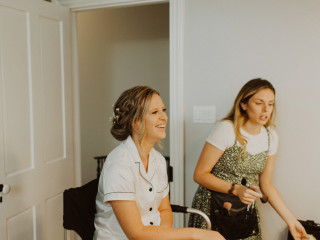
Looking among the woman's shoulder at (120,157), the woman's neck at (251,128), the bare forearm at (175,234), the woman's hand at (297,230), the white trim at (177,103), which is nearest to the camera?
the bare forearm at (175,234)

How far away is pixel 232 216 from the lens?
5.39ft

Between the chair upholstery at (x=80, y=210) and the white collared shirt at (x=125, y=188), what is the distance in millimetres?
34

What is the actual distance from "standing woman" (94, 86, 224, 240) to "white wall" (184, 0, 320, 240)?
79 centimetres

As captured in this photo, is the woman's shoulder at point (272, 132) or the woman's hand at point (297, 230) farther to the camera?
the woman's shoulder at point (272, 132)

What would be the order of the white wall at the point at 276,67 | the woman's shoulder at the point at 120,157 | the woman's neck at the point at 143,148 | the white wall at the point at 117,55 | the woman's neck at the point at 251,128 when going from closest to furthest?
the woman's shoulder at the point at 120,157, the woman's neck at the point at 143,148, the woman's neck at the point at 251,128, the white wall at the point at 276,67, the white wall at the point at 117,55

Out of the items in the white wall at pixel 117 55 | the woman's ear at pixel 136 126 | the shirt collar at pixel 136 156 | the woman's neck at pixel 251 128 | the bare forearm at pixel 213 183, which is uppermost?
the white wall at pixel 117 55

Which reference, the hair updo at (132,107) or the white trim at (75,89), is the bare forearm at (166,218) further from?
the white trim at (75,89)

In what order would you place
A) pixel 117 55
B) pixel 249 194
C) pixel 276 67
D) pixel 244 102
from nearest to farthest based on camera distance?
pixel 249 194
pixel 244 102
pixel 276 67
pixel 117 55

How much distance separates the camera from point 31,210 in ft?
6.41

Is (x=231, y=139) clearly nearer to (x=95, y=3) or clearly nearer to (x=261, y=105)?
(x=261, y=105)

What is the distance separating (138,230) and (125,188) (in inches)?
6.6

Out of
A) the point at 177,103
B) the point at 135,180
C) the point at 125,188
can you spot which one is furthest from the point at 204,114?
the point at 125,188

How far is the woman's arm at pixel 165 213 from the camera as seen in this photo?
4.81 ft

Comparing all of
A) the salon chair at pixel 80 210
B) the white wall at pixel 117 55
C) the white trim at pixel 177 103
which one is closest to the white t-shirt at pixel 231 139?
the white trim at pixel 177 103
